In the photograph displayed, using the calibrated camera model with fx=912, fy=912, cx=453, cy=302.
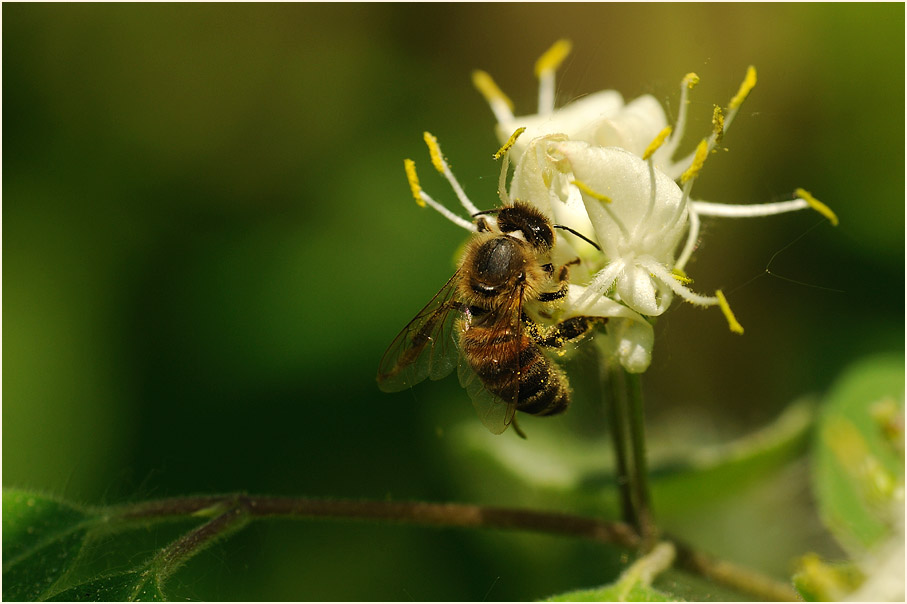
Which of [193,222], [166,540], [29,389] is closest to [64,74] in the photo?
[193,222]

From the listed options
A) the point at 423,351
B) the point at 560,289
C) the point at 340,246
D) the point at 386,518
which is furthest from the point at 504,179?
the point at 340,246

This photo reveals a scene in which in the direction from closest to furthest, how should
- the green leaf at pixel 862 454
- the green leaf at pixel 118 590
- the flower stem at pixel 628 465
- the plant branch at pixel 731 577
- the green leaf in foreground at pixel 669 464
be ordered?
1. the green leaf at pixel 118 590
2. the flower stem at pixel 628 465
3. the plant branch at pixel 731 577
4. the green leaf at pixel 862 454
5. the green leaf in foreground at pixel 669 464

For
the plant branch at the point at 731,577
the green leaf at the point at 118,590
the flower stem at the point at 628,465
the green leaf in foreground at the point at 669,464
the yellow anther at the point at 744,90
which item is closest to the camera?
the green leaf at the point at 118,590

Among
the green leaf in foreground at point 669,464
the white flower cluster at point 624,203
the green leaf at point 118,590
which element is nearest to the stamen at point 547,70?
the white flower cluster at point 624,203

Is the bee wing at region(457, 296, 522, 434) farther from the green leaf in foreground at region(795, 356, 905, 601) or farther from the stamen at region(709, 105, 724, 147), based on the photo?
the green leaf in foreground at region(795, 356, 905, 601)

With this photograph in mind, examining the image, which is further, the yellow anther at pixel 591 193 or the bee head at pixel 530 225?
the bee head at pixel 530 225

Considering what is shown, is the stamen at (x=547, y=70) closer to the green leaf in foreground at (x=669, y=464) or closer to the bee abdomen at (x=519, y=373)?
the bee abdomen at (x=519, y=373)

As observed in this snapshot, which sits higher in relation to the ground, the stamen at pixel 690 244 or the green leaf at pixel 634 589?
the stamen at pixel 690 244

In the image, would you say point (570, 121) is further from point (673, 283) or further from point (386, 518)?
point (386, 518)
